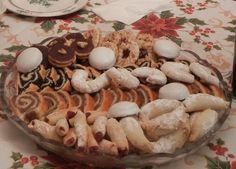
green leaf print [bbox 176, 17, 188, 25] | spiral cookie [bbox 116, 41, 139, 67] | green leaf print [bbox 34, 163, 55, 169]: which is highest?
spiral cookie [bbox 116, 41, 139, 67]

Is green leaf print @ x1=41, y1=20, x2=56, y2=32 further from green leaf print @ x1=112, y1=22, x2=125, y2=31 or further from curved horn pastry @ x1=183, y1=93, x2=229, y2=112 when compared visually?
curved horn pastry @ x1=183, y1=93, x2=229, y2=112

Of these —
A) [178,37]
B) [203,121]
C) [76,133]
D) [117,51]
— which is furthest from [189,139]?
[178,37]

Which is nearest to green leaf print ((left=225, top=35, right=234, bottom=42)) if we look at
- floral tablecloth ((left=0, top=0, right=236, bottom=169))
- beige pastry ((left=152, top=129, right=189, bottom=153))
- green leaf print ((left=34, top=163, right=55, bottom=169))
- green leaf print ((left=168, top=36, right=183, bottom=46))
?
floral tablecloth ((left=0, top=0, right=236, bottom=169))

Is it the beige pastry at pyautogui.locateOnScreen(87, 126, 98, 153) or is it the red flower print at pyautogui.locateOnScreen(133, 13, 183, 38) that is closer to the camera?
the beige pastry at pyautogui.locateOnScreen(87, 126, 98, 153)

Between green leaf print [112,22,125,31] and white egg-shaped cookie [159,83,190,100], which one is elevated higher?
white egg-shaped cookie [159,83,190,100]

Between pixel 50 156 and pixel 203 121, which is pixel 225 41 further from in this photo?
pixel 50 156

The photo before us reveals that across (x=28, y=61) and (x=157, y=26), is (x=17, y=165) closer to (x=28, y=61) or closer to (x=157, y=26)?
(x=28, y=61)

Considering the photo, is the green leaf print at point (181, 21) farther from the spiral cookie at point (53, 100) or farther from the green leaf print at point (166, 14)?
the spiral cookie at point (53, 100)

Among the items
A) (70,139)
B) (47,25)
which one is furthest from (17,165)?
(47,25)

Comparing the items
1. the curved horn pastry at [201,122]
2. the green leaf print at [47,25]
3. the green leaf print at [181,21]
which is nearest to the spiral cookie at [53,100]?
the curved horn pastry at [201,122]
